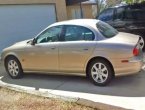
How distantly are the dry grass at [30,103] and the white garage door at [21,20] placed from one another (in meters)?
5.55

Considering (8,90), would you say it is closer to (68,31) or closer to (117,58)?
(68,31)

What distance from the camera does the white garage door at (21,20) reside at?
497 inches

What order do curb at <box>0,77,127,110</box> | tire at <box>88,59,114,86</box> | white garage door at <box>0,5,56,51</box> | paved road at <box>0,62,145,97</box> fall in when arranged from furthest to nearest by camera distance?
white garage door at <box>0,5,56,51</box> < tire at <box>88,59,114,86</box> < paved road at <box>0,62,145,97</box> < curb at <box>0,77,127,110</box>

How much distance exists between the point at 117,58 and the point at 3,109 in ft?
9.26

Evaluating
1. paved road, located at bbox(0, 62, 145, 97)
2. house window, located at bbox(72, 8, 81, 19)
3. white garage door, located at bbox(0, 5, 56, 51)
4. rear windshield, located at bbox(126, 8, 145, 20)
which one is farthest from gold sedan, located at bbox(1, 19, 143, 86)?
house window, located at bbox(72, 8, 81, 19)

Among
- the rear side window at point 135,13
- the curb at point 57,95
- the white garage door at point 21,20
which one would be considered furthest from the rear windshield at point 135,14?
the curb at point 57,95

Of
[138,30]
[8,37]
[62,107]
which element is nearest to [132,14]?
[138,30]

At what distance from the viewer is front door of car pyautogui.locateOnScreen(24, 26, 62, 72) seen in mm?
8211

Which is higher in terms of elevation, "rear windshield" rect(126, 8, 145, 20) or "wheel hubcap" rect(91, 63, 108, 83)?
"rear windshield" rect(126, 8, 145, 20)

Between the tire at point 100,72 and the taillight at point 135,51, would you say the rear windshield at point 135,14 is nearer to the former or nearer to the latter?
the taillight at point 135,51

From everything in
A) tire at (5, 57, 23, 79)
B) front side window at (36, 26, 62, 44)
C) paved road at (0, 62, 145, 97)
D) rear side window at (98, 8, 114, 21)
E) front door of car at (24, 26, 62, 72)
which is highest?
rear side window at (98, 8, 114, 21)

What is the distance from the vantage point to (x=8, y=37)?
12773mm

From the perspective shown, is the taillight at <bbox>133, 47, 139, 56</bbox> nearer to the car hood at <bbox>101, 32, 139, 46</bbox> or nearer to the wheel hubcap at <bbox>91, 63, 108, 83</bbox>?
the car hood at <bbox>101, 32, 139, 46</bbox>

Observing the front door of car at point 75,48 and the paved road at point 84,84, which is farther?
the front door of car at point 75,48
